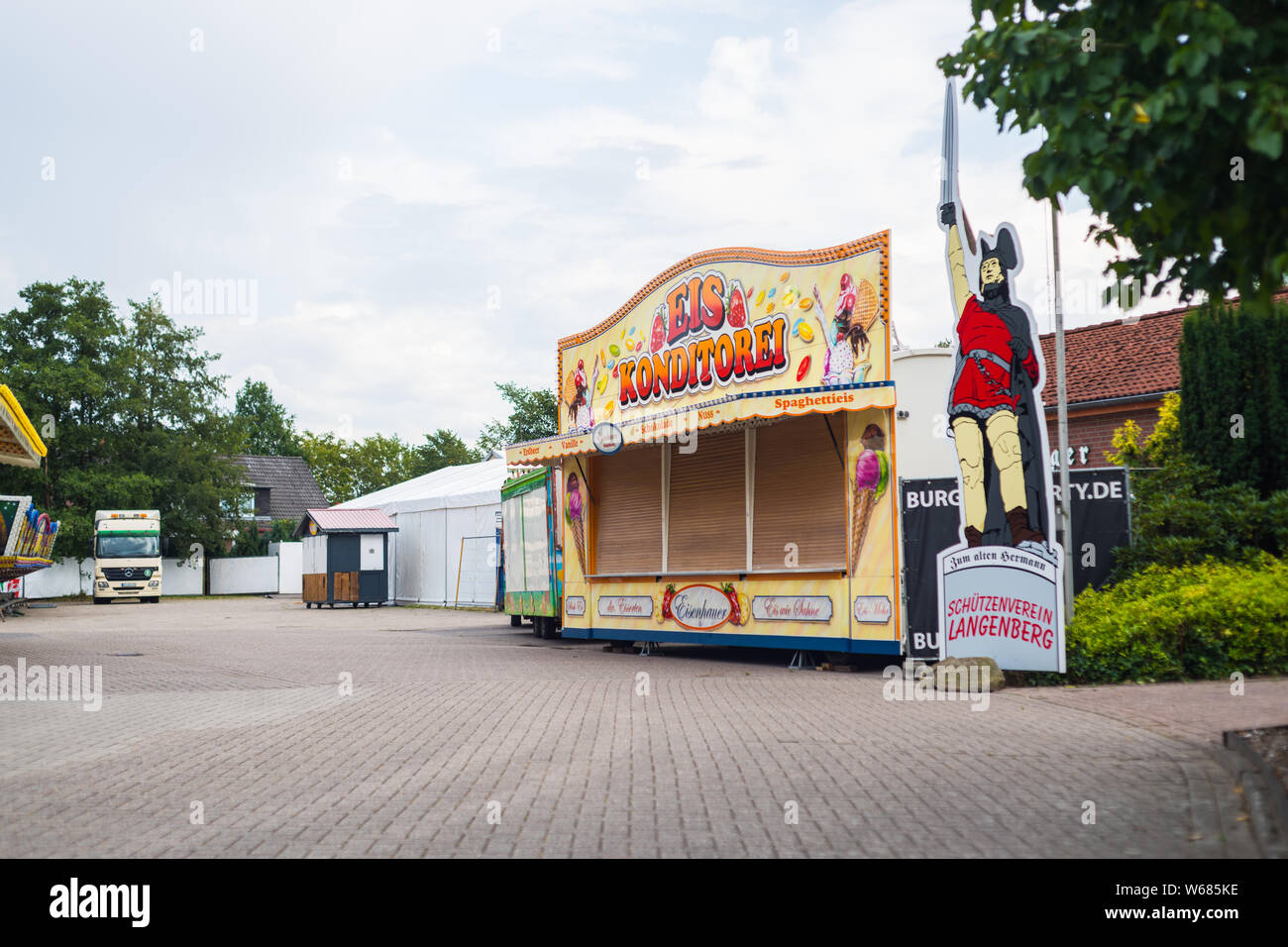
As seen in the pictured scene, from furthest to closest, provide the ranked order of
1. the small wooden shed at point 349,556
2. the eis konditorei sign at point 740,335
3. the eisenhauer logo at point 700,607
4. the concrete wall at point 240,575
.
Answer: the concrete wall at point 240,575, the small wooden shed at point 349,556, the eisenhauer logo at point 700,607, the eis konditorei sign at point 740,335

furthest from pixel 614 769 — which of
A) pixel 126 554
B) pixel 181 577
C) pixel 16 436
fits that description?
pixel 181 577

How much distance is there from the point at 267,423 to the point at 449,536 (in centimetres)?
6142

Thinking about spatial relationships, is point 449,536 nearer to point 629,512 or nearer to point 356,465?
point 629,512

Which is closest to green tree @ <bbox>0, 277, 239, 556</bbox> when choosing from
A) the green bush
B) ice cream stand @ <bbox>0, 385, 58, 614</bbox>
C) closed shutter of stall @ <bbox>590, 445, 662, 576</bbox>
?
ice cream stand @ <bbox>0, 385, 58, 614</bbox>

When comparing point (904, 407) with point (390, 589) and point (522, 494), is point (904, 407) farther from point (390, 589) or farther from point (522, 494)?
point (390, 589)

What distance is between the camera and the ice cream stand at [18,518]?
14.6 meters

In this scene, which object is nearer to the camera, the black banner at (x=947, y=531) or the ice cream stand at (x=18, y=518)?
the black banner at (x=947, y=531)

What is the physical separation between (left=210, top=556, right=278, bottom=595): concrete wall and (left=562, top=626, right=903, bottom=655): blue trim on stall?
116 ft

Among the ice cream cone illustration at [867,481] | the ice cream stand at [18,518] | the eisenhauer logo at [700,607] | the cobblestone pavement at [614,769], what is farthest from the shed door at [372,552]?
the ice cream cone illustration at [867,481]

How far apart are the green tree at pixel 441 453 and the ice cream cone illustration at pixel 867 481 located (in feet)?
232

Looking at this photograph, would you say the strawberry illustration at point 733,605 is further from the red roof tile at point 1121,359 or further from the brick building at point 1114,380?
the red roof tile at point 1121,359

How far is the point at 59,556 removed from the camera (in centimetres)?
4434
